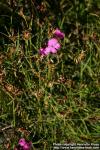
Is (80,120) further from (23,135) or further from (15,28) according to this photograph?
(15,28)

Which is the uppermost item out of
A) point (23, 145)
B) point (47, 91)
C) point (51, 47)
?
point (51, 47)

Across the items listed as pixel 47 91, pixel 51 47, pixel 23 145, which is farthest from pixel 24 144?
pixel 51 47

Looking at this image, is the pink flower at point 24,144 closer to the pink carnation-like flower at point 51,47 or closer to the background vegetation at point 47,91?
the background vegetation at point 47,91

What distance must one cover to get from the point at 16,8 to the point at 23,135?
1204mm

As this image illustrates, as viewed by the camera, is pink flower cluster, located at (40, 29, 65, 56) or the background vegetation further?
pink flower cluster, located at (40, 29, 65, 56)

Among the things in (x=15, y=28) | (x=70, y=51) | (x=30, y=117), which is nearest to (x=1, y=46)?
(x=15, y=28)

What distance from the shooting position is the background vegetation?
3.15 metres

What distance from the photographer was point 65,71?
357cm

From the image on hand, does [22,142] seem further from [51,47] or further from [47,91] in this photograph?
[51,47]

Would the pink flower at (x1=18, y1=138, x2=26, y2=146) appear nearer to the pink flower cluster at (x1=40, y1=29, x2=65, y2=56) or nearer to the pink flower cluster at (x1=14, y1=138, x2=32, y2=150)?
the pink flower cluster at (x1=14, y1=138, x2=32, y2=150)

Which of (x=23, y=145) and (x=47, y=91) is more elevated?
(x=47, y=91)

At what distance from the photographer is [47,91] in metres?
3.29

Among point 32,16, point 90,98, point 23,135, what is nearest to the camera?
point 23,135

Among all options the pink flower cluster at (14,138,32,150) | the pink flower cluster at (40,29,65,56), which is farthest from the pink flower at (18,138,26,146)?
the pink flower cluster at (40,29,65,56)
